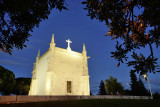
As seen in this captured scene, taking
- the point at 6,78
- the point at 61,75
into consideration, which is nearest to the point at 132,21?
the point at 61,75

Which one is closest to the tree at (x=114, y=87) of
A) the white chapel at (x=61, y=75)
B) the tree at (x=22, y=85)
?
the white chapel at (x=61, y=75)

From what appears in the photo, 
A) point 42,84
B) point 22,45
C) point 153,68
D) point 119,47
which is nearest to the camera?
point 153,68

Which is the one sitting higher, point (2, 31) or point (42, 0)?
point (42, 0)

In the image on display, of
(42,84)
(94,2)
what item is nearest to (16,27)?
(94,2)

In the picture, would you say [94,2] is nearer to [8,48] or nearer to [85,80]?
[8,48]

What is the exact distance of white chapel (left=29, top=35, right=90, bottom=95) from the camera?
21359mm

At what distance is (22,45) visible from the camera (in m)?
8.01

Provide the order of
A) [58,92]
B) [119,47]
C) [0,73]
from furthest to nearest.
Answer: [0,73], [58,92], [119,47]

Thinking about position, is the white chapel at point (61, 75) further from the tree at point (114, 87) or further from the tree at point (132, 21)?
the tree at point (114, 87)

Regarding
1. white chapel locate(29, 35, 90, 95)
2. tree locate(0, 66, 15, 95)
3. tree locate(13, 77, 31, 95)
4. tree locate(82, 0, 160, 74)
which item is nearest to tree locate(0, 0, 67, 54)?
tree locate(82, 0, 160, 74)

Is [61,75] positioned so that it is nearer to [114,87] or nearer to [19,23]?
[19,23]

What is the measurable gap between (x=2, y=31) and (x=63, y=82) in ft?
55.8

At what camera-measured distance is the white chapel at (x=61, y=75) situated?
21.4 m

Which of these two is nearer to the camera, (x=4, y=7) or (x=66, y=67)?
(x=4, y=7)
